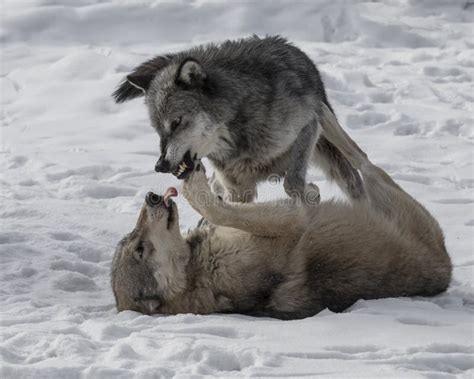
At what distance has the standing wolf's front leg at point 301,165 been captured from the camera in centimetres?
669

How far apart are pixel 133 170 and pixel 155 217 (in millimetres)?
3308

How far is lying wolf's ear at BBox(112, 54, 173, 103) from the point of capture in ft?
22.7

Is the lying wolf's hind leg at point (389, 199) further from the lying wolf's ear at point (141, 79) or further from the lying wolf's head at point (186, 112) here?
the lying wolf's ear at point (141, 79)

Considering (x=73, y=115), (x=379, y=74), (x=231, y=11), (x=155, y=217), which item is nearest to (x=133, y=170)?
(x=73, y=115)

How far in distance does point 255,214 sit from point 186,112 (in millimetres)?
1184

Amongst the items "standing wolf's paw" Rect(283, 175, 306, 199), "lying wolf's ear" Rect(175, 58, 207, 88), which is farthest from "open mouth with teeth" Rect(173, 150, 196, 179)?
"standing wolf's paw" Rect(283, 175, 306, 199)

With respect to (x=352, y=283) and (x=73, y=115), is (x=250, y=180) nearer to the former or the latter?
(x=352, y=283)

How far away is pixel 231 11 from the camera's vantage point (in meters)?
13.9

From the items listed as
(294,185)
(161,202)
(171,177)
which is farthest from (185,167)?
(171,177)

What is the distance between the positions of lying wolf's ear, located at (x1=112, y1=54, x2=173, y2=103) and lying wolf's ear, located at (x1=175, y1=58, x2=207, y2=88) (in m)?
0.38

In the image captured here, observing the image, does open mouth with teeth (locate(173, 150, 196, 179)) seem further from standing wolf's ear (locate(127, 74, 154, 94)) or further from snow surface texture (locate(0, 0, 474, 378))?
snow surface texture (locate(0, 0, 474, 378))

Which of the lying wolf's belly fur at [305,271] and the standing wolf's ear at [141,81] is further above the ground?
the standing wolf's ear at [141,81]

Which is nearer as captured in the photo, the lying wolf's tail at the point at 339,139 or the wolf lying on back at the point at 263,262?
the wolf lying on back at the point at 263,262

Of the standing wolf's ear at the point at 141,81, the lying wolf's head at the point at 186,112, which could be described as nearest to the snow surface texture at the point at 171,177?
the lying wolf's head at the point at 186,112
